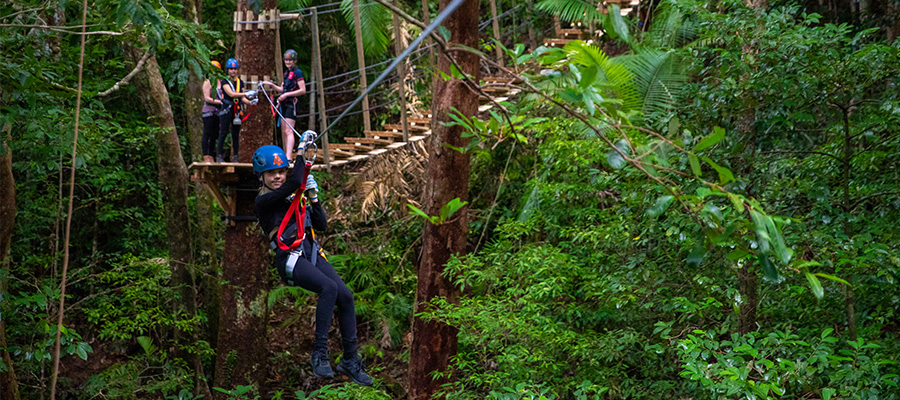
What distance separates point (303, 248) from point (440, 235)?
6.28ft

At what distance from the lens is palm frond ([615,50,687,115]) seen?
22.2 feet

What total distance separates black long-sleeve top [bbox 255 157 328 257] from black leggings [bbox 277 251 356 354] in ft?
0.34

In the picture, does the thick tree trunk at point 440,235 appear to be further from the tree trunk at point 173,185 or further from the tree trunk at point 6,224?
the tree trunk at point 6,224

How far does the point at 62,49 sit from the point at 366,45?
14.7 feet

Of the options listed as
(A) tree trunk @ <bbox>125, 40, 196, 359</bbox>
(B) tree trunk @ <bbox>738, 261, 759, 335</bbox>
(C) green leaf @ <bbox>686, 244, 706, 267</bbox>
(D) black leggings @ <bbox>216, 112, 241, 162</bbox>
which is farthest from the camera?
(A) tree trunk @ <bbox>125, 40, 196, 359</bbox>

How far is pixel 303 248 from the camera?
391 centimetres

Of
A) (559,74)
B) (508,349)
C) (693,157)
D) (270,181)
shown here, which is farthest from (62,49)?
(693,157)

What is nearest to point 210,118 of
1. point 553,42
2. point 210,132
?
point 210,132

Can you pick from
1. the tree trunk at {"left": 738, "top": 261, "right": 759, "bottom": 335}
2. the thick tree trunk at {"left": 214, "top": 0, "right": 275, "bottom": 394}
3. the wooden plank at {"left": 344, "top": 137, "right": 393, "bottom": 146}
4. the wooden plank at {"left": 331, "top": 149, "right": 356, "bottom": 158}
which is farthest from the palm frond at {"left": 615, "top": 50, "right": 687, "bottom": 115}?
the wooden plank at {"left": 331, "top": 149, "right": 356, "bottom": 158}

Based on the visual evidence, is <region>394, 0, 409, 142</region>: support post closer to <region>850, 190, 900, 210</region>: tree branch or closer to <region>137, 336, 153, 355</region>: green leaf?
<region>850, 190, 900, 210</region>: tree branch

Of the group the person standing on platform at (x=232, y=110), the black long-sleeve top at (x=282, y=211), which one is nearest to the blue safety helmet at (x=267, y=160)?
the black long-sleeve top at (x=282, y=211)

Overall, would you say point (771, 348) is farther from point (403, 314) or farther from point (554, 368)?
point (403, 314)

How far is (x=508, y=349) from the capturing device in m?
5.15

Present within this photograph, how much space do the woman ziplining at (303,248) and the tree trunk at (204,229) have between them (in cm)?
368
